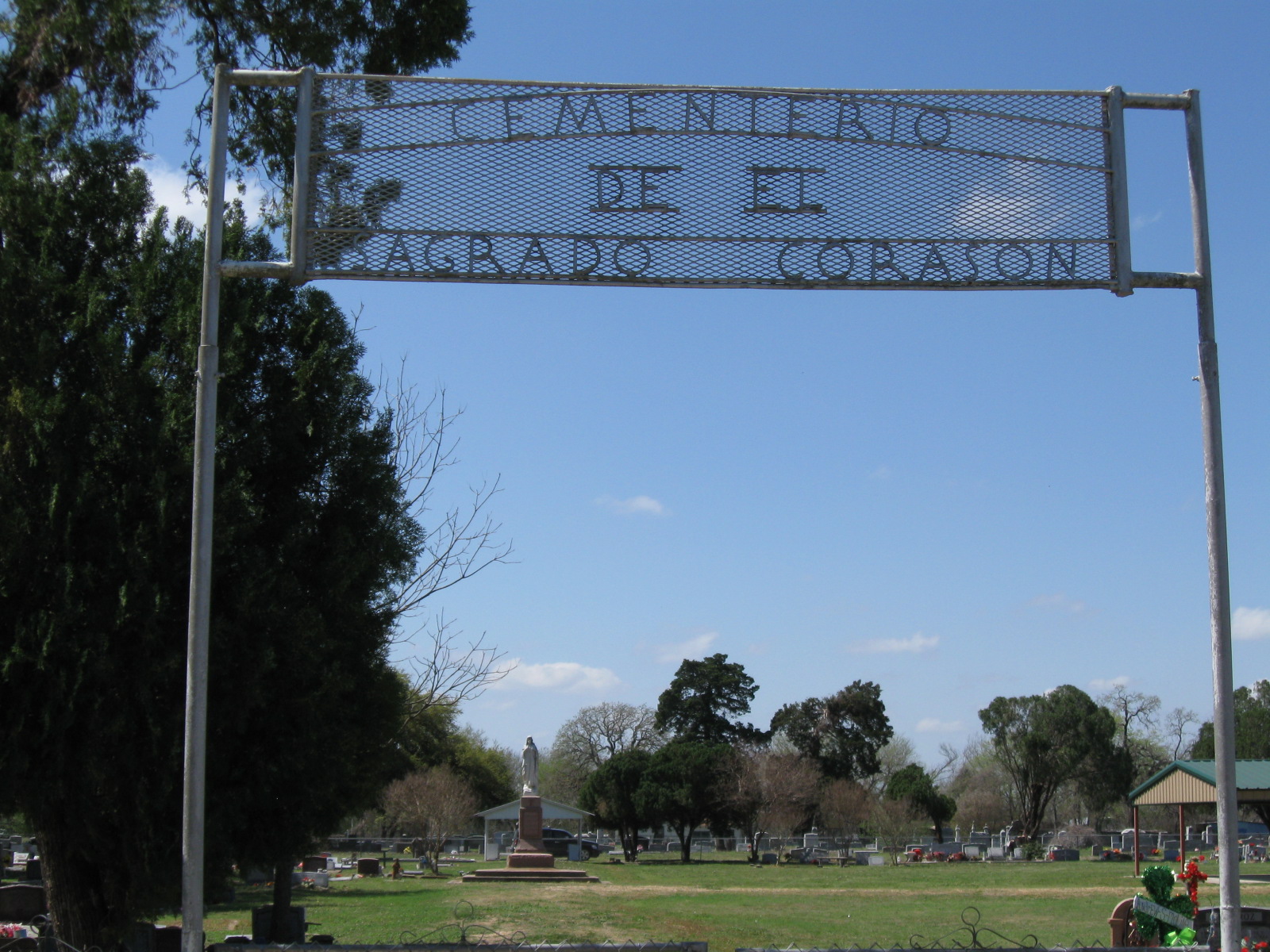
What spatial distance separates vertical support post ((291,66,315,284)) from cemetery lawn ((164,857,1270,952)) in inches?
273

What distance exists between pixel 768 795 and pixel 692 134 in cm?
4575

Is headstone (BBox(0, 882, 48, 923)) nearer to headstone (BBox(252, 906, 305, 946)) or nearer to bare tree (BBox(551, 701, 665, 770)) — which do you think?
headstone (BBox(252, 906, 305, 946))

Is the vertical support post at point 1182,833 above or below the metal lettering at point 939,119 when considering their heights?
below

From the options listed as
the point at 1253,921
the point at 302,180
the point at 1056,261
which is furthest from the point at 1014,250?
the point at 1253,921

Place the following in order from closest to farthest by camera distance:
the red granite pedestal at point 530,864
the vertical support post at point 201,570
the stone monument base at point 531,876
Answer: the vertical support post at point 201,570, the stone monument base at point 531,876, the red granite pedestal at point 530,864

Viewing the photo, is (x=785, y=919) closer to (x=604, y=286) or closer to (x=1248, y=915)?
(x=1248, y=915)

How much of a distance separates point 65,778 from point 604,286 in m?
4.62

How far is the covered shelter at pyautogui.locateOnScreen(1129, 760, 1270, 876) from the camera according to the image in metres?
31.7

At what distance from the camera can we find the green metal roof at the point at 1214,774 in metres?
31.9

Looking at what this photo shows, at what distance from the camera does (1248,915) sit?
1144 centimetres

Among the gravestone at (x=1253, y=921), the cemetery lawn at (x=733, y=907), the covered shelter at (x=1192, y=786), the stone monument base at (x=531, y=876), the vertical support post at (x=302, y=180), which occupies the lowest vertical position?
the stone monument base at (x=531, y=876)

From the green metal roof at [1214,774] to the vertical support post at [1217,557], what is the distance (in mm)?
28599

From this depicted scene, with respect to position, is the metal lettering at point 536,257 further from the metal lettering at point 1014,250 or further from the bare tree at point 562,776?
the bare tree at point 562,776

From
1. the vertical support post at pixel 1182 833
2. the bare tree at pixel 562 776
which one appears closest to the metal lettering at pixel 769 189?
the vertical support post at pixel 1182 833
